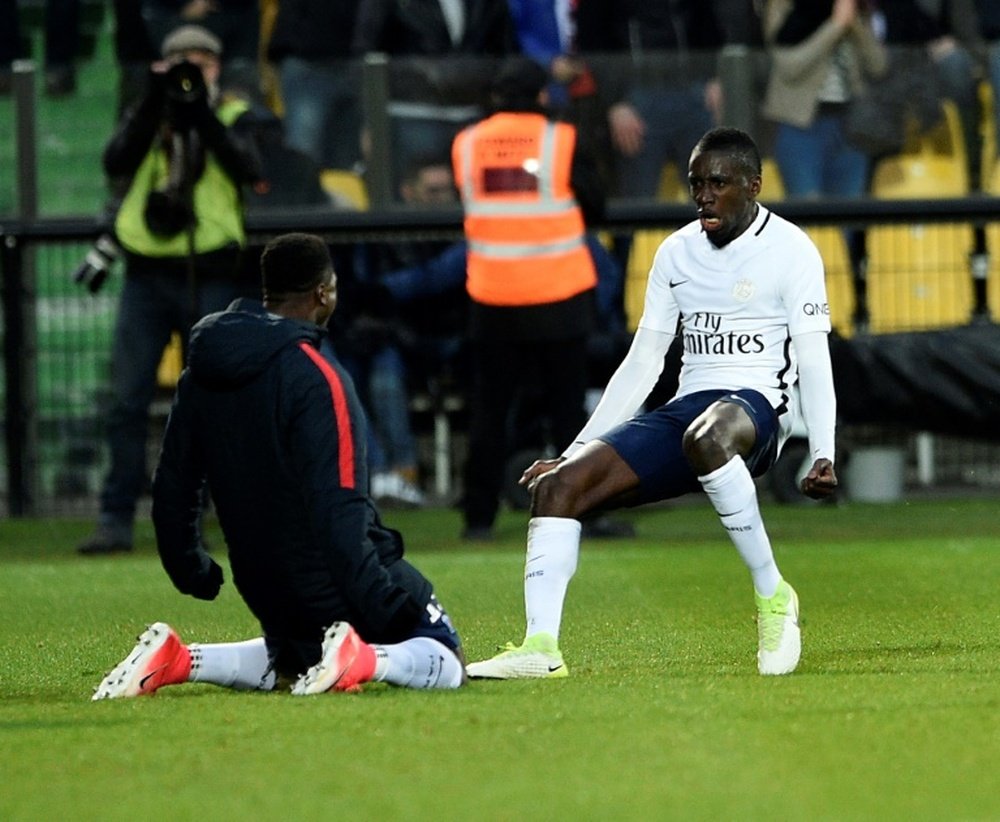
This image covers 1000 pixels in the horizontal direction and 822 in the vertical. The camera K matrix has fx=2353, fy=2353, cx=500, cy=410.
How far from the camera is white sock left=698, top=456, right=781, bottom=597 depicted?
7.14 metres

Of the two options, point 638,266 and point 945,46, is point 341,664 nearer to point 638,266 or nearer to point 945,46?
point 638,266

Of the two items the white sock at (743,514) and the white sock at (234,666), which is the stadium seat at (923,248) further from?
the white sock at (234,666)

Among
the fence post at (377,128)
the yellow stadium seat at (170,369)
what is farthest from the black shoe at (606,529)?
the yellow stadium seat at (170,369)

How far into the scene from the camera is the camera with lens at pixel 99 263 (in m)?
12.2

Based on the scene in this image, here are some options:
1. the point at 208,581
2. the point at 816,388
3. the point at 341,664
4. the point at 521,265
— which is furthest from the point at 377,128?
the point at 341,664

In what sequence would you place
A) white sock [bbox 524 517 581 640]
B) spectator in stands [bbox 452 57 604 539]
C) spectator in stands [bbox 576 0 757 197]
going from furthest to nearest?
spectator in stands [bbox 576 0 757 197]
spectator in stands [bbox 452 57 604 539]
white sock [bbox 524 517 581 640]

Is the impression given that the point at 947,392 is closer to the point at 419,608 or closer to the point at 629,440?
the point at 629,440

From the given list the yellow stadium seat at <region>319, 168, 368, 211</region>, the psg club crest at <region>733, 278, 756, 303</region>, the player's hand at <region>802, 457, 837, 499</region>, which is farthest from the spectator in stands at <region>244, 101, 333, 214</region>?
the player's hand at <region>802, 457, 837, 499</region>

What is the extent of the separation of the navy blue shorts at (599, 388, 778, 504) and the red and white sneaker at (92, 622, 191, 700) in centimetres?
155

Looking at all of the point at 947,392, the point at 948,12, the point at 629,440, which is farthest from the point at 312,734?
the point at 948,12

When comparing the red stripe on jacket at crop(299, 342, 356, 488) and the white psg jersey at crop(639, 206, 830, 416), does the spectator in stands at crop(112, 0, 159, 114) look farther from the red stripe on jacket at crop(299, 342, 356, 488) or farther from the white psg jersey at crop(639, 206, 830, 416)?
the red stripe on jacket at crop(299, 342, 356, 488)

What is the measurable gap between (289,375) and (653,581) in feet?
13.4

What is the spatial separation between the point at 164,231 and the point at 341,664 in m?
6.02

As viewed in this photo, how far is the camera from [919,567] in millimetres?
10680
